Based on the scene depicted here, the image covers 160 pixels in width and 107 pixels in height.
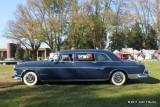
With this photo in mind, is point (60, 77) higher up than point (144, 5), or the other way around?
point (144, 5)

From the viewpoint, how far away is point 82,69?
6.48 meters

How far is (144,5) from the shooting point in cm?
4488

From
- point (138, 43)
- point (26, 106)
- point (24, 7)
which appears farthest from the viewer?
point (138, 43)

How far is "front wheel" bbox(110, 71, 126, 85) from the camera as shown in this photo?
6598 millimetres

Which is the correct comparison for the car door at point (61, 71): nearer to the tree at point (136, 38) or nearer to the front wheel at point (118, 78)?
the front wheel at point (118, 78)

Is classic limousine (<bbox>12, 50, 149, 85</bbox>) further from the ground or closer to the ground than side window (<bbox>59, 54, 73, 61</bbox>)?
closer to the ground

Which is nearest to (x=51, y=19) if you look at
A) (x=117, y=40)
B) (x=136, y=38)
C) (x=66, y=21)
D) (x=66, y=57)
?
(x=66, y=21)

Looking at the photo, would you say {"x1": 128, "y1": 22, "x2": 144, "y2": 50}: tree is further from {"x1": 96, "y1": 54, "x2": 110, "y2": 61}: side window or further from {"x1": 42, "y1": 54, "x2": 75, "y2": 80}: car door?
{"x1": 42, "y1": 54, "x2": 75, "y2": 80}: car door

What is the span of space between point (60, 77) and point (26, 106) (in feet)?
8.11

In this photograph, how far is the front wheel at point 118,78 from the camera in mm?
6598

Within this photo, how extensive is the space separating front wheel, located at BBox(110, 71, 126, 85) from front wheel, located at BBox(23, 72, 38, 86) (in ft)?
10.1

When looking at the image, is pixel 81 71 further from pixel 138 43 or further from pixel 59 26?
pixel 138 43

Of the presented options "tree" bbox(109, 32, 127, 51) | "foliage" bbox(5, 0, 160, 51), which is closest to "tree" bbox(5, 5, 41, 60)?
"foliage" bbox(5, 0, 160, 51)

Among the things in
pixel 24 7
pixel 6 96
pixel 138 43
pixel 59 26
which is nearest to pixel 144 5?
pixel 138 43
